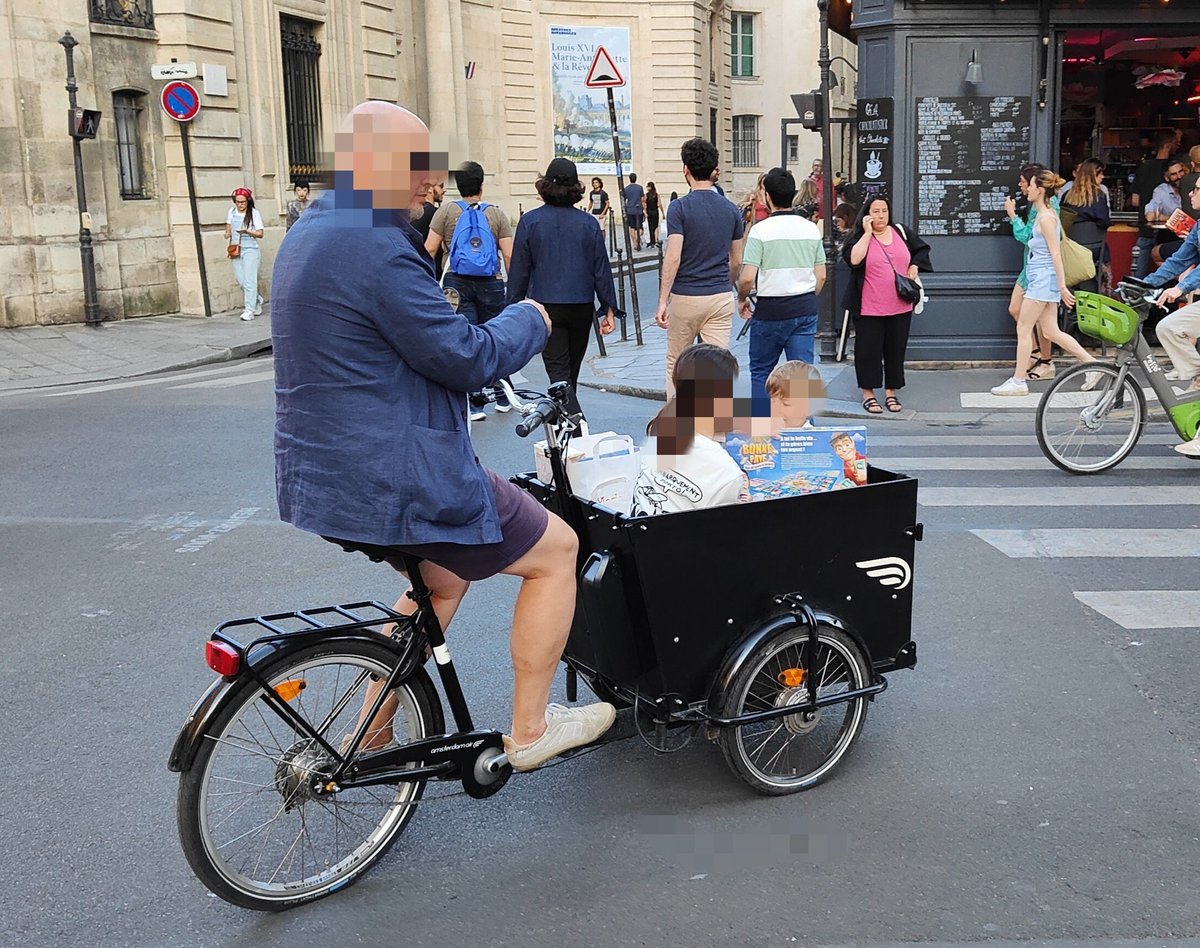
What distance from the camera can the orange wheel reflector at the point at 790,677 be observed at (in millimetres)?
3891

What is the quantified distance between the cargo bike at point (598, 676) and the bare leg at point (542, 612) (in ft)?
0.50

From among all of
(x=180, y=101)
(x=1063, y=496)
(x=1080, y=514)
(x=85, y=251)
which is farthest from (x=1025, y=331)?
(x=180, y=101)

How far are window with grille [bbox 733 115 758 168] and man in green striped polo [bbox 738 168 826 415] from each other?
43628 millimetres

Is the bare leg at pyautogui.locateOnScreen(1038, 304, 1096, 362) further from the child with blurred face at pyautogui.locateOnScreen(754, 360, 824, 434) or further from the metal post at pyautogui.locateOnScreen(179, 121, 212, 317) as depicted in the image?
the metal post at pyautogui.locateOnScreen(179, 121, 212, 317)

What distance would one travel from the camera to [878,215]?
10008 mm

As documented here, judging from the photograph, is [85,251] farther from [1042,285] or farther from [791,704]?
[791,704]

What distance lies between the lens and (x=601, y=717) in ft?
12.4

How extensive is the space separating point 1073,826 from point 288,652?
2.20 m

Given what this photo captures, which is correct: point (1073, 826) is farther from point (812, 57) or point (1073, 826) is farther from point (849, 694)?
point (812, 57)

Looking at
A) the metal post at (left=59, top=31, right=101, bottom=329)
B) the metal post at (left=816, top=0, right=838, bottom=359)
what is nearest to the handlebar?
the metal post at (left=816, top=0, right=838, bottom=359)

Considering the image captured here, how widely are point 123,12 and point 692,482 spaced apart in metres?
17.4

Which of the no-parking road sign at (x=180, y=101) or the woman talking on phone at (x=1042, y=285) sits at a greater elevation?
the no-parking road sign at (x=180, y=101)

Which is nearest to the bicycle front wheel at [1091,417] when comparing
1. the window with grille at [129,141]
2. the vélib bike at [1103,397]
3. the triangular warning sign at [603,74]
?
the vélib bike at [1103,397]

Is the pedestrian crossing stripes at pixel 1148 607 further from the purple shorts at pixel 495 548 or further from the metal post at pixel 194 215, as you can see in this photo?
the metal post at pixel 194 215
